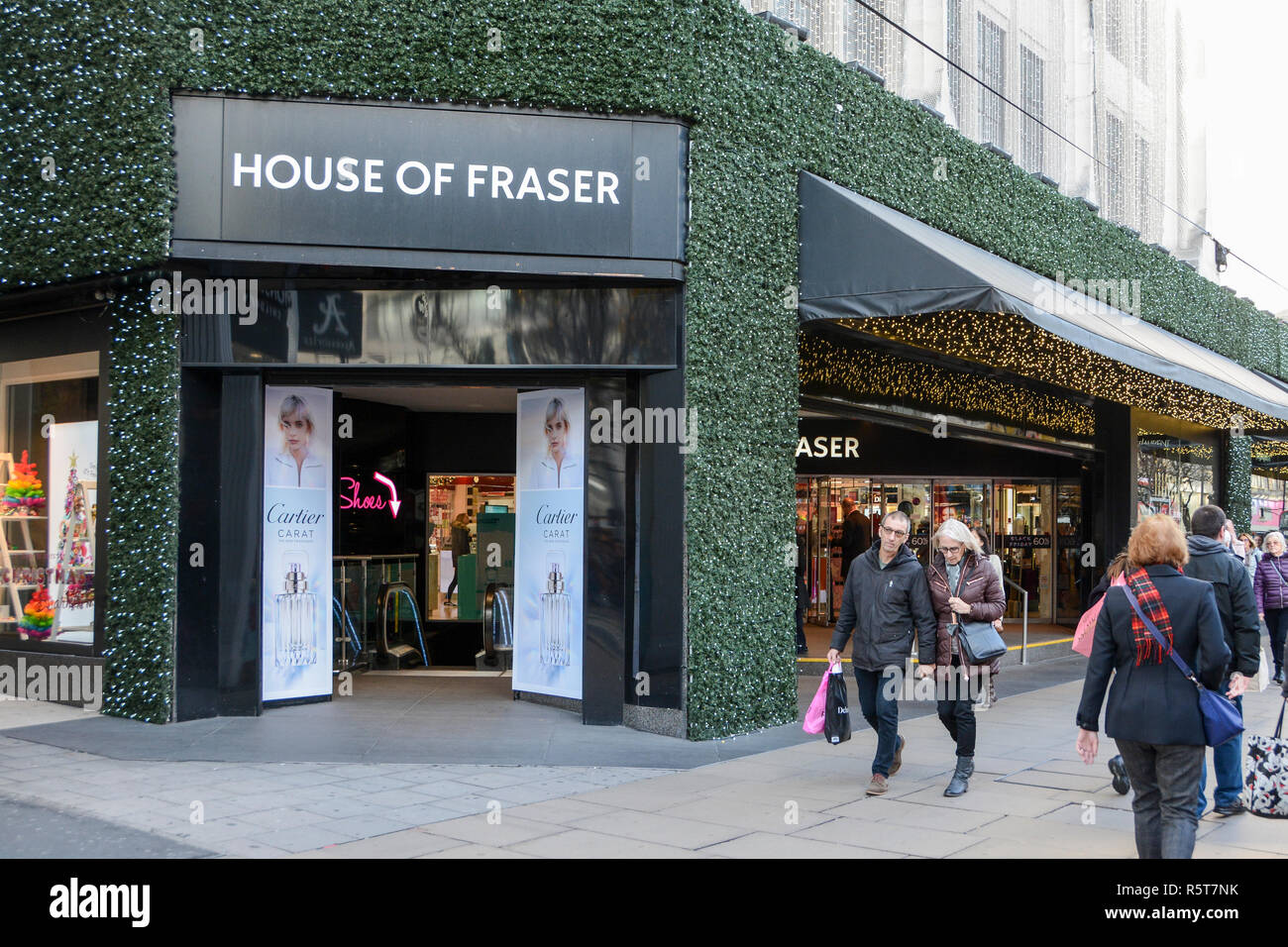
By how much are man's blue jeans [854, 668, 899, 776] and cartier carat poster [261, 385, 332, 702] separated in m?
5.41

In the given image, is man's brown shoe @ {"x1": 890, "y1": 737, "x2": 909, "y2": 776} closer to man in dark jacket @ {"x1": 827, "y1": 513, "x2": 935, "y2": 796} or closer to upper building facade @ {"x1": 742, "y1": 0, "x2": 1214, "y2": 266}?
man in dark jacket @ {"x1": 827, "y1": 513, "x2": 935, "y2": 796}

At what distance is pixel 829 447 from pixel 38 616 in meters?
11.7

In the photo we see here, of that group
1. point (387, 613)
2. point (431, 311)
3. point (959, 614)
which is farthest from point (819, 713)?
point (387, 613)

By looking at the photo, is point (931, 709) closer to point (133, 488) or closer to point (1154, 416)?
A: point (133, 488)

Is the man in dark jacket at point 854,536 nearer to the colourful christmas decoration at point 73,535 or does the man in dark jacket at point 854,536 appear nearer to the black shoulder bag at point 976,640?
the black shoulder bag at point 976,640

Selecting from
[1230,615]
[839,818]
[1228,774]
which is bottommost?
[839,818]

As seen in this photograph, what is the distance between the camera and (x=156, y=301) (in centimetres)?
957

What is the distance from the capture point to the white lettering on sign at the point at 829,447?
60.9 ft

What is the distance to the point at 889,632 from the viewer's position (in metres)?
7.36

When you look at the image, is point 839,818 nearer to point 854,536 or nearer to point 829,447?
point 854,536

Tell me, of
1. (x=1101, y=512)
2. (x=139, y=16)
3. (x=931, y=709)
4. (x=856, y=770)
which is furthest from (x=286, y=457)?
(x=1101, y=512)

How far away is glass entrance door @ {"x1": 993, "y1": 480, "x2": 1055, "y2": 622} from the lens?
65.8ft

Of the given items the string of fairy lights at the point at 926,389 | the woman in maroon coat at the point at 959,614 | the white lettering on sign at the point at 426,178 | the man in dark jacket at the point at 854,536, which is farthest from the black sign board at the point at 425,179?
the man in dark jacket at the point at 854,536
